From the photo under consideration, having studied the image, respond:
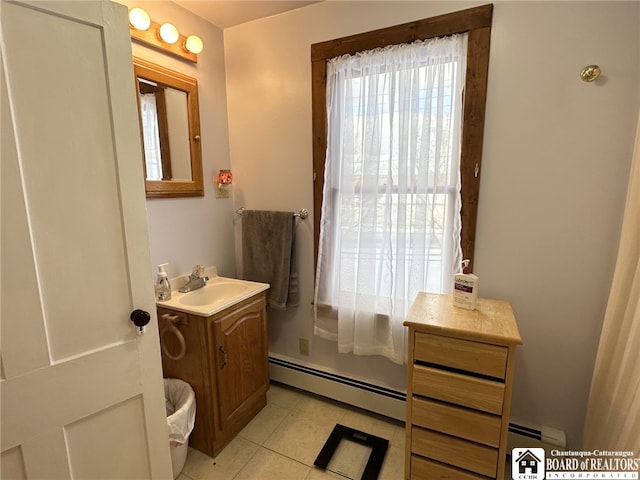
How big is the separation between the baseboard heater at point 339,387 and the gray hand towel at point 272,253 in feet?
1.50

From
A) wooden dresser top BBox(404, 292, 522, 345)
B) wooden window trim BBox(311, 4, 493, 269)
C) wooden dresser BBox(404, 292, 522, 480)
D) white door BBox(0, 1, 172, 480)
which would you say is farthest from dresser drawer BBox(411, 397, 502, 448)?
white door BBox(0, 1, 172, 480)

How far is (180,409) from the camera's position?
146 centimetres

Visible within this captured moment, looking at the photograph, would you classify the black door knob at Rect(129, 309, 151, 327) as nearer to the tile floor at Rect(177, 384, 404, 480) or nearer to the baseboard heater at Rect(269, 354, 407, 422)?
the tile floor at Rect(177, 384, 404, 480)

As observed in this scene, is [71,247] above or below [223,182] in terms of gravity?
below

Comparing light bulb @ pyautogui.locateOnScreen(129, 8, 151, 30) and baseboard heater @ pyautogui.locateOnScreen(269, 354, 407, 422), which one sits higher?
light bulb @ pyautogui.locateOnScreen(129, 8, 151, 30)

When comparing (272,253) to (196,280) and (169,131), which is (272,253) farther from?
(169,131)

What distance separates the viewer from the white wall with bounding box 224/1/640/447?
4.15 feet

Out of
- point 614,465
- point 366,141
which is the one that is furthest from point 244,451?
point 366,141

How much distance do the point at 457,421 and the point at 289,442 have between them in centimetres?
96

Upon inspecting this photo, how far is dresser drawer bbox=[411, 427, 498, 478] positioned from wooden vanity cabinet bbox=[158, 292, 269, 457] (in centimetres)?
95

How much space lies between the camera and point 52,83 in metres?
0.80

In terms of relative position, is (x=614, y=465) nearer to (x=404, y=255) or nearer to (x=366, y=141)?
(x=404, y=255)

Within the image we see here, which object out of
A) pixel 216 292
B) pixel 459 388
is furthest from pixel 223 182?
pixel 459 388

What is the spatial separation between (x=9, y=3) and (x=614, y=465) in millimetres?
2272
